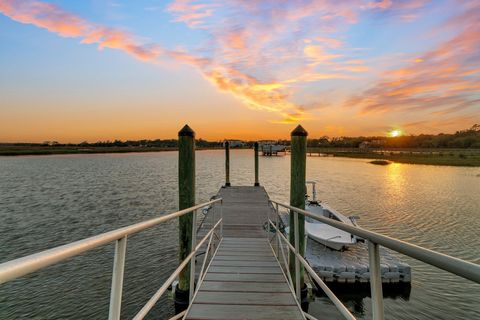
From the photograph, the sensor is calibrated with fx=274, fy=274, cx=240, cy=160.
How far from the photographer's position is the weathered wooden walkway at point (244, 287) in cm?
333

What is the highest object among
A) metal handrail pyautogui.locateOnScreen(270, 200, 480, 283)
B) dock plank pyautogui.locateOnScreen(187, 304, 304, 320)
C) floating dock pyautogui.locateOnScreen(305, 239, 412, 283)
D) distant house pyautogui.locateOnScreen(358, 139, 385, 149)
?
distant house pyautogui.locateOnScreen(358, 139, 385, 149)

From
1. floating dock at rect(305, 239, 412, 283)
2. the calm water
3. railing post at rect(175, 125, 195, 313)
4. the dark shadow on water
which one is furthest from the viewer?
floating dock at rect(305, 239, 412, 283)

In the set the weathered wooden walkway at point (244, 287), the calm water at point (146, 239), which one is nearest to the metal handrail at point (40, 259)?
the weathered wooden walkway at point (244, 287)

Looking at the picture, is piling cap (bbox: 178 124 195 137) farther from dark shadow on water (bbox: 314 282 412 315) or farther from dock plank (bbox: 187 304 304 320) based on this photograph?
dark shadow on water (bbox: 314 282 412 315)

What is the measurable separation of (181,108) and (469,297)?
26525 mm

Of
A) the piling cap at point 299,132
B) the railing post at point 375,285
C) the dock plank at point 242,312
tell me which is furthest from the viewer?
the piling cap at point 299,132

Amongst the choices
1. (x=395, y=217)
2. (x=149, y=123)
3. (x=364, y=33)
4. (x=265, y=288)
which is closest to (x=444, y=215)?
(x=395, y=217)

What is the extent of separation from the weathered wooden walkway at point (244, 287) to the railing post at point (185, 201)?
65 cm

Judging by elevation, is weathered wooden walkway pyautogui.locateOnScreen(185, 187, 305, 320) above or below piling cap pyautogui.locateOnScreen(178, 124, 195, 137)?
below

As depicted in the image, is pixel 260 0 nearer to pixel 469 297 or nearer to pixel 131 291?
pixel 131 291

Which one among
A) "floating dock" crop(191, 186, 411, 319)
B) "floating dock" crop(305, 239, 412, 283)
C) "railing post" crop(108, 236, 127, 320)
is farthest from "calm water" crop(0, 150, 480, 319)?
"railing post" crop(108, 236, 127, 320)

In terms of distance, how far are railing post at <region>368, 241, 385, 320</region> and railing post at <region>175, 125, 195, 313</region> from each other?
4.14m

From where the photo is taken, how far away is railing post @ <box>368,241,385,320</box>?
1.49 m

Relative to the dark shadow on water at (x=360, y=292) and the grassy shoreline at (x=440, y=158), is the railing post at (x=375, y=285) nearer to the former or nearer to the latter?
the dark shadow on water at (x=360, y=292)
